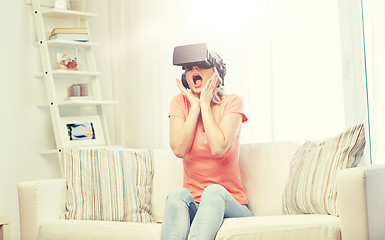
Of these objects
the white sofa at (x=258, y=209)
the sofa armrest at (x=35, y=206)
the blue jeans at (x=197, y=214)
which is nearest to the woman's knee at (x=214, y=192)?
the blue jeans at (x=197, y=214)

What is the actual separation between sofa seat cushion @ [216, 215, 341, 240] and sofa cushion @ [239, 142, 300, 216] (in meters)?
0.51

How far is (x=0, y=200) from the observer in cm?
378

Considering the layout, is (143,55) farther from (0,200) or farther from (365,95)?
(365,95)

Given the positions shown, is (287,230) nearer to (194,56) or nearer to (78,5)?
(194,56)

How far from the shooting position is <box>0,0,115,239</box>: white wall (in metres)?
3.83

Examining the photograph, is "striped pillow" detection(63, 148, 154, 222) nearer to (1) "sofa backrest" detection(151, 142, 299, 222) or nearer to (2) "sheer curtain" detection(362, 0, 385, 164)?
(1) "sofa backrest" detection(151, 142, 299, 222)

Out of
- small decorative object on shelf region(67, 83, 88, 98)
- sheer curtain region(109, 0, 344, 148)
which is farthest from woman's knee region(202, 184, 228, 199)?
small decorative object on shelf region(67, 83, 88, 98)

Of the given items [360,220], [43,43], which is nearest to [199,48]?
[360,220]

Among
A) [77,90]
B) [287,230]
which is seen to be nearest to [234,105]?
[287,230]

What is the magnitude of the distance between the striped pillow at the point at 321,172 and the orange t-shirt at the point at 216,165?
0.27 meters

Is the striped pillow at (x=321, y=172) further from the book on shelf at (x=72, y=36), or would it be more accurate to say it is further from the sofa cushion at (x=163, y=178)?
the book on shelf at (x=72, y=36)

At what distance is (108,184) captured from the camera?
9.95 ft

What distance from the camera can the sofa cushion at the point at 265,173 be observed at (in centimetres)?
284

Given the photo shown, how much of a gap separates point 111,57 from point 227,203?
79.9 inches
